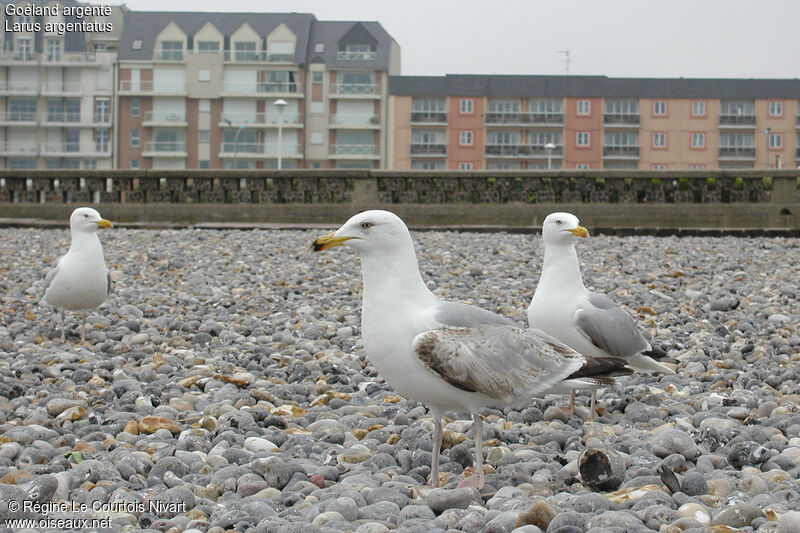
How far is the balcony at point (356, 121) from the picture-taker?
71062 mm

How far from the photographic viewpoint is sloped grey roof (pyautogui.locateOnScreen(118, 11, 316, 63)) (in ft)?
236

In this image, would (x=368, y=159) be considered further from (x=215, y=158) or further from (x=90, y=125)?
(x=90, y=125)

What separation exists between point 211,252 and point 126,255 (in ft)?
4.68

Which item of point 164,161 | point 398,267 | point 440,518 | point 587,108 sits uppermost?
point 587,108

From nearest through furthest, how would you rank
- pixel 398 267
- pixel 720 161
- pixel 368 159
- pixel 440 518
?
pixel 440 518, pixel 398 267, pixel 368 159, pixel 720 161

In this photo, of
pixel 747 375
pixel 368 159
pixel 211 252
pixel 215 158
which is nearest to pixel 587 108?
pixel 368 159

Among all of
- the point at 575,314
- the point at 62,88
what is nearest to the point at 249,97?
the point at 62,88

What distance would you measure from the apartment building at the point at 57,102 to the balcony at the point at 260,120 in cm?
972

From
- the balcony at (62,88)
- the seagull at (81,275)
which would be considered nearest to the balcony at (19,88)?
the balcony at (62,88)

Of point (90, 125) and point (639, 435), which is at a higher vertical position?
point (90, 125)

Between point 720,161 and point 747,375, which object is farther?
point 720,161

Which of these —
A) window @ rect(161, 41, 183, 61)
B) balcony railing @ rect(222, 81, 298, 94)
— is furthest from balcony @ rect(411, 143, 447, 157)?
window @ rect(161, 41, 183, 61)

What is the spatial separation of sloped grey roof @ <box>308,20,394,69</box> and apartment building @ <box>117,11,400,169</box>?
4.5 inches

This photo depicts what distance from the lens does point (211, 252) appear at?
1538 centimetres
